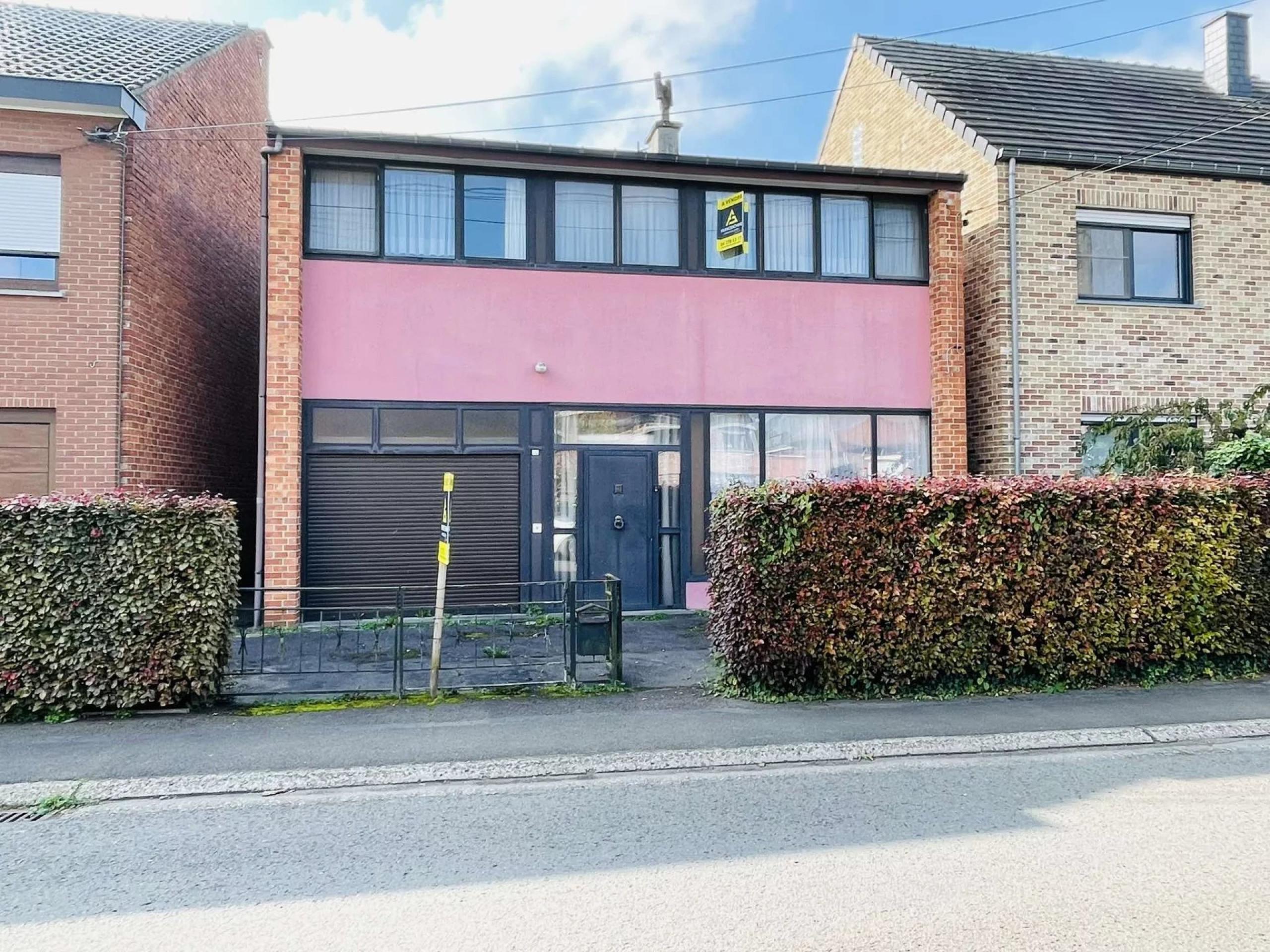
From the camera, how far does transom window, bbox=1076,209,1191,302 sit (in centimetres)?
1225

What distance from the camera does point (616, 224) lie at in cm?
1121

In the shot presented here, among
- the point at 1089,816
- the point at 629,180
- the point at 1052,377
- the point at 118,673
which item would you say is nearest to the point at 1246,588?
the point at 1089,816

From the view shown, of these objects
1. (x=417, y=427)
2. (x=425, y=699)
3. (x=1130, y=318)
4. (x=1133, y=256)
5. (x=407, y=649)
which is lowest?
(x=425, y=699)

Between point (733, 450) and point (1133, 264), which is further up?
point (1133, 264)

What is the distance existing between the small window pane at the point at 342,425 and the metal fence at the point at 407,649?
2.15 m

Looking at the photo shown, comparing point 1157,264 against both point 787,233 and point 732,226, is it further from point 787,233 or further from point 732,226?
point 732,226

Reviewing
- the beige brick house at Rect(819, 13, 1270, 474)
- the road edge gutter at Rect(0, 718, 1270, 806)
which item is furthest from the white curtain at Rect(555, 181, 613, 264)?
the road edge gutter at Rect(0, 718, 1270, 806)

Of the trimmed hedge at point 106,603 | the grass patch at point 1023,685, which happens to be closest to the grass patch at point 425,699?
the trimmed hedge at point 106,603

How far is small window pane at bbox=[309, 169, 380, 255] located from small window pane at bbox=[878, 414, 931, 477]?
7288 mm

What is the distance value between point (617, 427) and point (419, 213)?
3.73 m

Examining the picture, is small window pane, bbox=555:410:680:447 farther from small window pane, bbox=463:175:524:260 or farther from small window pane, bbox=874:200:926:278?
small window pane, bbox=874:200:926:278

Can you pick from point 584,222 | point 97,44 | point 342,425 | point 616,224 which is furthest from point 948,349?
point 97,44

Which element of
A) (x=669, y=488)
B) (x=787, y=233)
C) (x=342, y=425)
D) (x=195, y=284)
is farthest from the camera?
(x=195, y=284)

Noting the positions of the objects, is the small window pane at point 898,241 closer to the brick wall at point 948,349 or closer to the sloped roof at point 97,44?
the brick wall at point 948,349
